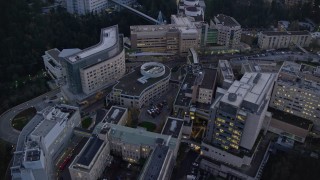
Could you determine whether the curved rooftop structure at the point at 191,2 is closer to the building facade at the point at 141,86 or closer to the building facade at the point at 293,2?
the building facade at the point at 293,2

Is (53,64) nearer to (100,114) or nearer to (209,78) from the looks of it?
(100,114)

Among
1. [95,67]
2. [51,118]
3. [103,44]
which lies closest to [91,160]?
[51,118]

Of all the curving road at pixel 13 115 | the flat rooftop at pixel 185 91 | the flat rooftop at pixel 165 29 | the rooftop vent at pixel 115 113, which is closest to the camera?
the rooftop vent at pixel 115 113

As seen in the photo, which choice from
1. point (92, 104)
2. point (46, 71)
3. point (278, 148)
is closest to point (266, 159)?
point (278, 148)

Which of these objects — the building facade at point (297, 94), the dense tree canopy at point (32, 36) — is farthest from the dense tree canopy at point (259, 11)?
the building facade at point (297, 94)

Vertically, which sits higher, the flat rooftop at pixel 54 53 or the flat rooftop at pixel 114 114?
the flat rooftop at pixel 54 53

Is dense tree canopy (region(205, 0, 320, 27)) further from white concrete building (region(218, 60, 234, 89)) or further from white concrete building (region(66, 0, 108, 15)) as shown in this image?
white concrete building (region(66, 0, 108, 15))
